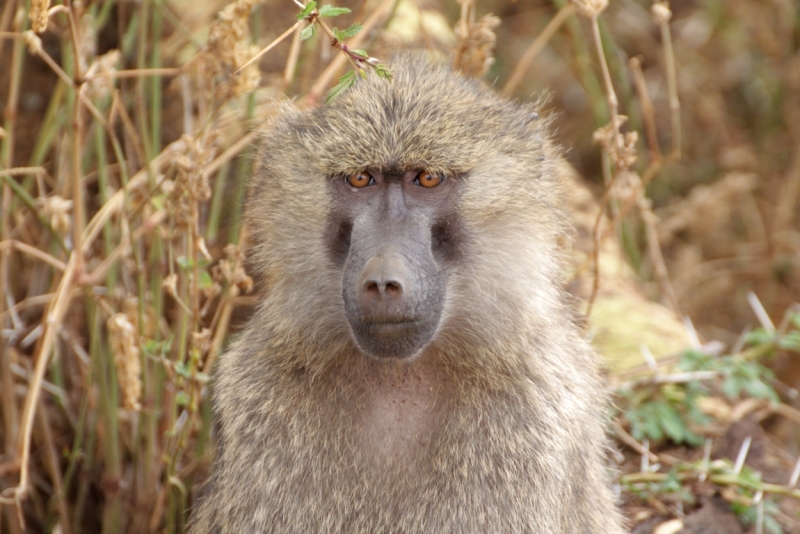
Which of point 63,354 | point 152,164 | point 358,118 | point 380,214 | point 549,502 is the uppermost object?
point 358,118

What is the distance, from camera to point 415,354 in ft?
7.11

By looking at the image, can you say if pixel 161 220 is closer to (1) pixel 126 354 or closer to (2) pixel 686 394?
(1) pixel 126 354

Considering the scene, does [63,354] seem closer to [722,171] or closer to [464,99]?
[464,99]

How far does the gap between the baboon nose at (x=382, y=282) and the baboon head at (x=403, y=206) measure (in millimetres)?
43

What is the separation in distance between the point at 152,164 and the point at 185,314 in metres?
0.64

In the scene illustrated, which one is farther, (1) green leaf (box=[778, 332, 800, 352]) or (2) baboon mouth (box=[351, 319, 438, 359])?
(1) green leaf (box=[778, 332, 800, 352])

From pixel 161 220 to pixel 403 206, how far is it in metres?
1.07

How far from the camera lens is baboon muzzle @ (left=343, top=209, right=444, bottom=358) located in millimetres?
2055

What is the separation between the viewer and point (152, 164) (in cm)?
313

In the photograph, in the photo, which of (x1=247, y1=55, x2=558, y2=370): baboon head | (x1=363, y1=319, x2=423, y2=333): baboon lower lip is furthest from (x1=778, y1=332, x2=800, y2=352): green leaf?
(x1=363, y1=319, x2=423, y2=333): baboon lower lip

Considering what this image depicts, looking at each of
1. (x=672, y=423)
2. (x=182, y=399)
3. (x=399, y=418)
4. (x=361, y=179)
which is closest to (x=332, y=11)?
(x=361, y=179)

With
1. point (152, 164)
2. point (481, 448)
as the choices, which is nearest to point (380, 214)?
point (481, 448)

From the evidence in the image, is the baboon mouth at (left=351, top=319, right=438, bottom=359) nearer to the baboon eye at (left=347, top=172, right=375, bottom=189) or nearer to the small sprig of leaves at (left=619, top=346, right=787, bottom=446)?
the baboon eye at (left=347, top=172, right=375, bottom=189)

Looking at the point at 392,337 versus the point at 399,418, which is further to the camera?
the point at 399,418
